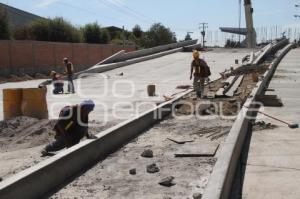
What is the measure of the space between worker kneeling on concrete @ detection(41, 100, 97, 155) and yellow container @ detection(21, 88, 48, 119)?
430 cm

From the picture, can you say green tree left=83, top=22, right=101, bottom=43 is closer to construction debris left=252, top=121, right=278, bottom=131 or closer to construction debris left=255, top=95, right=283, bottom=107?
construction debris left=255, top=95, right=283, bottom=107

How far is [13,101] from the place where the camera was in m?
13.8

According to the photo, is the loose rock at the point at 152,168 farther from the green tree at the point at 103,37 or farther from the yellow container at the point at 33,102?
the green tree at the point at 103,37

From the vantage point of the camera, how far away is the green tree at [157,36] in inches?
3346

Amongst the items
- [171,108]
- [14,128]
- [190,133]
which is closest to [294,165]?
[190,133]

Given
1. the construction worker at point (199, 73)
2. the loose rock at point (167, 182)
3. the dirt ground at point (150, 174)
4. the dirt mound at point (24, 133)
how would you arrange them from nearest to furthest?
the dirt ground at point (150, 174) < the loose rock at point (167, 182) < the dirt mound at point (24, 133) < the construction worker at point (199, 73)

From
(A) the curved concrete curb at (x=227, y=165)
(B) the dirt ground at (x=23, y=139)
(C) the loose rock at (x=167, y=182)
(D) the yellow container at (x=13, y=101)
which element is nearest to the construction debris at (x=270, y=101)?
(A) the curved concrete curb at (x=227, y=165)

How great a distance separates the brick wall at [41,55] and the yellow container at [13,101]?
2354 centimetres

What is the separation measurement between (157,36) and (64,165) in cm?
8066

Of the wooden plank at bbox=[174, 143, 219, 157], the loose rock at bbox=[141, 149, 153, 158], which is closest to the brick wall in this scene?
the wooden plank at bbox=[174, 143, 219, 157]

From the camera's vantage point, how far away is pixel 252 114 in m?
12.9

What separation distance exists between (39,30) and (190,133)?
48.1 m

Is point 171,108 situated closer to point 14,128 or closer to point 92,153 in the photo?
point 14,128

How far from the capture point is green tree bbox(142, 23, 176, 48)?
85.0 meters
